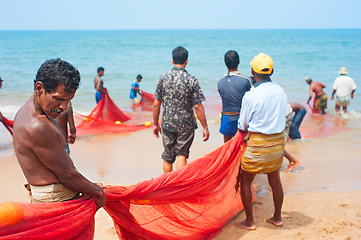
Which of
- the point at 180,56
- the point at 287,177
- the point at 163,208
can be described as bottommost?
the point at 287,177

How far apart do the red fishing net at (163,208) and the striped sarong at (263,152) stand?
20 centimetres

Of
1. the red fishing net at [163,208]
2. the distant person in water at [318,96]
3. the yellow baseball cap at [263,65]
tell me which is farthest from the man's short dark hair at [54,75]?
the distant person in water at [318,96]

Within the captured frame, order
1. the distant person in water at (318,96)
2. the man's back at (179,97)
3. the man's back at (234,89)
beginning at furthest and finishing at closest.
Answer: the distant person in water at (318,96), the man's back at (234,89), the man's back at (179,97)

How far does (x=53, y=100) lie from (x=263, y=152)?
2.09 m

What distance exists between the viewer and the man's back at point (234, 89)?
469 cm

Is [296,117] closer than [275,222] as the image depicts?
No

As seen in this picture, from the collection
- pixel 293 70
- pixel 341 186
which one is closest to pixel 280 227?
pixel 341 186

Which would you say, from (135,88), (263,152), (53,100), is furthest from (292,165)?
(135,88)

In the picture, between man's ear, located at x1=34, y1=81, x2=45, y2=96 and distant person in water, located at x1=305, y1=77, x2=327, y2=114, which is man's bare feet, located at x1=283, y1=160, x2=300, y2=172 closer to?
man's ear, located at x1=34, y1=81, x2=45, y2=96

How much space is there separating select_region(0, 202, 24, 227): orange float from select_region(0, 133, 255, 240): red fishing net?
23 mm

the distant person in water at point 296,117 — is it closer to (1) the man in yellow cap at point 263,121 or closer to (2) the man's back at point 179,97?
(2) the man's back at point 179,97

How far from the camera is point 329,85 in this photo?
18516 millimetres

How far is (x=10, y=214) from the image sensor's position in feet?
6.30

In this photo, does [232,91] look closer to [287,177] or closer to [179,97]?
[179,97]
